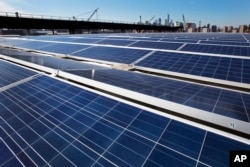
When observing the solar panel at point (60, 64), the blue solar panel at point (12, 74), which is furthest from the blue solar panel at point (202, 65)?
the blue solar panel at point (12, 74)

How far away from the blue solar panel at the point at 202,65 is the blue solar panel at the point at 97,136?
273 inches

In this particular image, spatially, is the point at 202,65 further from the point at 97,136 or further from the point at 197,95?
the point at 97,136

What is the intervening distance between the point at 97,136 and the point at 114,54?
473 inches

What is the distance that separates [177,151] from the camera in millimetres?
3969

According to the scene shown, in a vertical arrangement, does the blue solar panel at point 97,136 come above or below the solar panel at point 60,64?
below

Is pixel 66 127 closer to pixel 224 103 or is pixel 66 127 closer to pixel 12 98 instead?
pixel 12 98

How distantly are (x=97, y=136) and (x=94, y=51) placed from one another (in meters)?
13.7

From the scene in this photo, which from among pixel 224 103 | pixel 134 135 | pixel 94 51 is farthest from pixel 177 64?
pixel 134 135

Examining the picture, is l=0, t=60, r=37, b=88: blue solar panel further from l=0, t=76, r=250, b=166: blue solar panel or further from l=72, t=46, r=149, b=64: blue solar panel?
l=72, t=46, r=149, b=64: blue solar panel

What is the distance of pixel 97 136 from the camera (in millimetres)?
4453

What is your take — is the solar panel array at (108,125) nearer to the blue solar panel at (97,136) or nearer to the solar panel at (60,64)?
the blue solar panel at (97,136)

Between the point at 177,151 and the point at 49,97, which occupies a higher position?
the point at 49,97

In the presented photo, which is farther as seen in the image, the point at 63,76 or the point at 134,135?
the point at 63,76

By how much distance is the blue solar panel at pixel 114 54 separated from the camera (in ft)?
48.1
